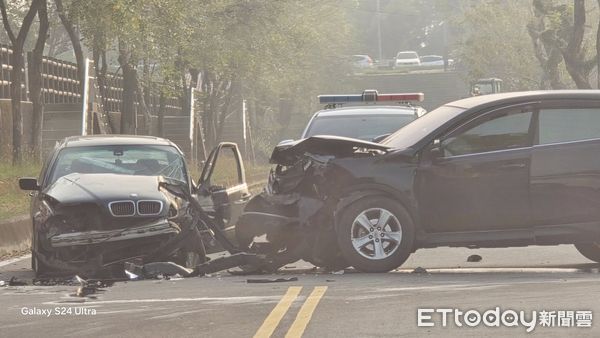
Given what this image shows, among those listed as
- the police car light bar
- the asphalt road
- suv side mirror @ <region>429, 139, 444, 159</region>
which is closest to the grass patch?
the police car light bar

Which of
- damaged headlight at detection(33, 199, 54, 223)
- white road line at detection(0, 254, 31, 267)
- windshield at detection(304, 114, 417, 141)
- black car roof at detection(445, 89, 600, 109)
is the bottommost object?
white road line at detection(0, 254, 31, 267)

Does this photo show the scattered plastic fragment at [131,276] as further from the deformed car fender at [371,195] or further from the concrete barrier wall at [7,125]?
the concrete barrier wall at [7,125]

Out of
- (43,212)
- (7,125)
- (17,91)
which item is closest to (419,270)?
(43,212)

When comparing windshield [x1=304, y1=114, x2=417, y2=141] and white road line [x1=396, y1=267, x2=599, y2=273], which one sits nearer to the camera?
white road line [x1=396, y1=267, x2=599, y2=273]

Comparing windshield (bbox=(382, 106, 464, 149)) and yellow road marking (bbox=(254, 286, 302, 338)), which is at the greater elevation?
windshield (bbox=(382, 106, 464, 149))

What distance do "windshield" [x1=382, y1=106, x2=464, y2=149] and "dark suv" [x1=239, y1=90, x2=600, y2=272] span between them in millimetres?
30

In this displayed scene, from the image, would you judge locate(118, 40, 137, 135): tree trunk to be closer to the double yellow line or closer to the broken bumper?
the broken bumper

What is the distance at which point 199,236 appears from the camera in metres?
12.8

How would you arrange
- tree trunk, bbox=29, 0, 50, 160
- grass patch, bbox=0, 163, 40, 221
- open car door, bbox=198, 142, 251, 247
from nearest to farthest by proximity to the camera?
1. open car door, bbox=198, 142, 251, 247
2. grass patch, bbox=0, 163, 40, 221
3. tree trunk, bbox=29, 0, 50, 160

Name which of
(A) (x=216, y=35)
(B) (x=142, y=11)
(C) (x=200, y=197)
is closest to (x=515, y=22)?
(A) (x=216, y=35)

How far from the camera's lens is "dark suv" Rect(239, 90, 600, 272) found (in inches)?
470

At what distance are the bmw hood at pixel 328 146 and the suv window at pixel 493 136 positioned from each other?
64 centimetres

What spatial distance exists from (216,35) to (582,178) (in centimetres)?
2485

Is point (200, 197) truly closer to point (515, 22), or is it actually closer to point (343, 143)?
point (343, 143)
